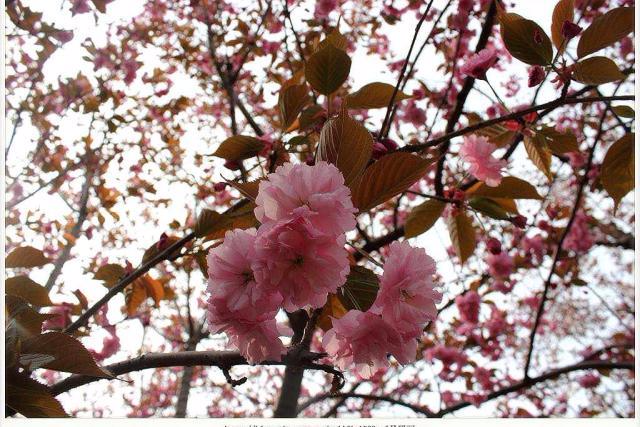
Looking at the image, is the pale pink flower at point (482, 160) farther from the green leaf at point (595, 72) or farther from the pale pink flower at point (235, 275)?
the pale pink flower at point (235, 275)

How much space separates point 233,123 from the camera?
2857 millimetres

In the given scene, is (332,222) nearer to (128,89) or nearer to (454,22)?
(454,22)

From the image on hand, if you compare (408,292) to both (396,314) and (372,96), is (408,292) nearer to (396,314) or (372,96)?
(396,314)

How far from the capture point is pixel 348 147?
665 millimetres

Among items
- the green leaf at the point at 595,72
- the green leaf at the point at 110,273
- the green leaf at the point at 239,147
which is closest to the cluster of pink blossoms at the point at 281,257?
the green leaf at the point at 239,147

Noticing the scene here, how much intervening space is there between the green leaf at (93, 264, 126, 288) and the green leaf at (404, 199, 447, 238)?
875mm

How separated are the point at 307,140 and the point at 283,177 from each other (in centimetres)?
59

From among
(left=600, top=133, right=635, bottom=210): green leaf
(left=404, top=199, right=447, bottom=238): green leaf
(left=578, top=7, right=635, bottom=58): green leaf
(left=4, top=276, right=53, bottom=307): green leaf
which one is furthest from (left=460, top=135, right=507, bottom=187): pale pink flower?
(left=4, top=276, right=53, bottom=307): green leaf

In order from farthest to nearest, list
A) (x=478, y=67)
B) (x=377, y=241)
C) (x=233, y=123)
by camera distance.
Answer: (x=233, y=123), (x=377, y=241), (x=478, y=67)

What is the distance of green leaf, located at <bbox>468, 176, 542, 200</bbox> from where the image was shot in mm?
1156

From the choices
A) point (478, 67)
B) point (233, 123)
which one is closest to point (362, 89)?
point (478, 67)

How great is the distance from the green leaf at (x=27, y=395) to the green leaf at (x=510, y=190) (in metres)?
1.06

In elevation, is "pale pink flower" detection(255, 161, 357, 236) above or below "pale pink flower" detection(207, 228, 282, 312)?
above

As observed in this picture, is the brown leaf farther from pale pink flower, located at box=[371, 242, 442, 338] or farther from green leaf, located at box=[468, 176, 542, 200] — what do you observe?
green leaf, located at box=[468, 176, 542, 200]
